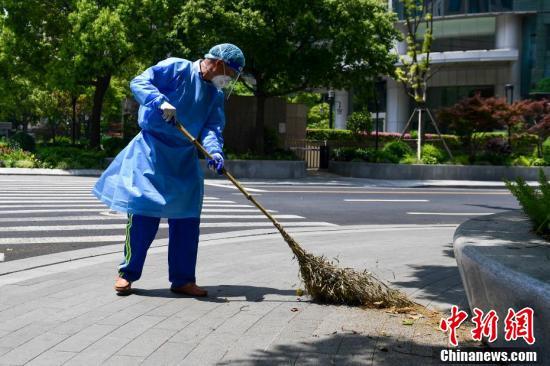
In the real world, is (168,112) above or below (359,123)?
below

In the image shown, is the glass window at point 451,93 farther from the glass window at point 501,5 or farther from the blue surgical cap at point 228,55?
the blue surgical cap at point 228,55

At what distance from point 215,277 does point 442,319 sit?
237 cm

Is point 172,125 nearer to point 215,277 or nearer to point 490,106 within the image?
point 215,277

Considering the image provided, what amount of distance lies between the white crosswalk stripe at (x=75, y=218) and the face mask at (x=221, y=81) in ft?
10.1

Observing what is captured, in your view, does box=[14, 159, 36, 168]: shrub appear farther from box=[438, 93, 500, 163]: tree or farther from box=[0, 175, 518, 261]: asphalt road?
box=[438, 93, 500, 163]: tree

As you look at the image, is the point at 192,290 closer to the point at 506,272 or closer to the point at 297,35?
the point at 506,272

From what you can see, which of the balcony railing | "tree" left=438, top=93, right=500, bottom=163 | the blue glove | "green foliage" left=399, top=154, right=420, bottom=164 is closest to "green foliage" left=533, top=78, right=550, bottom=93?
the balcony railing

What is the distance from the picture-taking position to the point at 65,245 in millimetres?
7820

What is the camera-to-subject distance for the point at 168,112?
490 centimetres

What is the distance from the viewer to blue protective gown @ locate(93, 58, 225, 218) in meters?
5.09

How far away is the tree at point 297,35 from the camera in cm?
2208

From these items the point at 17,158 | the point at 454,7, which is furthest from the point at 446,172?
the point at 454,7

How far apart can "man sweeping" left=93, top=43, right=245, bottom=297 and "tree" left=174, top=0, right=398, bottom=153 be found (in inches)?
652

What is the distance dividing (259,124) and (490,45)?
888 inches
